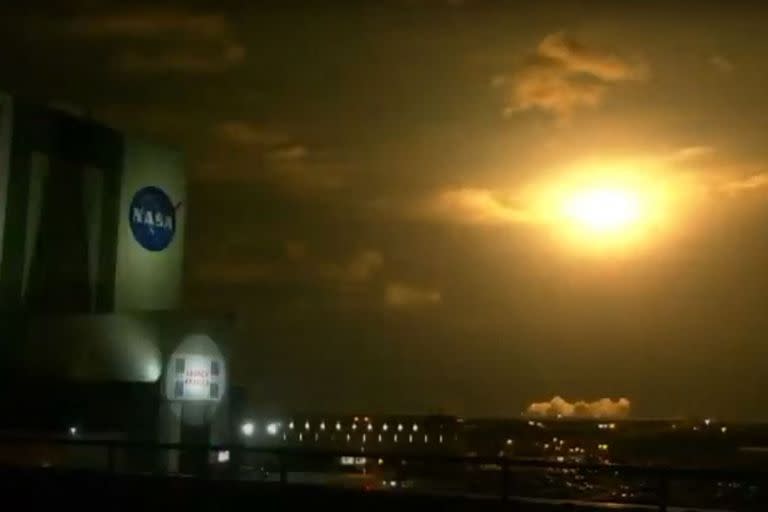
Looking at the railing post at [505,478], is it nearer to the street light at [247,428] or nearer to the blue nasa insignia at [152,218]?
the street light at [247,428]

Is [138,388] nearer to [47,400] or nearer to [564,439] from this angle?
[47,400]

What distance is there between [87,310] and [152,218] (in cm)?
416

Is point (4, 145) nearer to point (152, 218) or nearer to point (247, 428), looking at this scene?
point (152, 218)

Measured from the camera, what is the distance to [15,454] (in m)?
32.5

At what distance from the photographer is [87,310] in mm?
46281

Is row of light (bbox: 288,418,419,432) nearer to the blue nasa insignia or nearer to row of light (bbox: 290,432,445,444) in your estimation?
row of light (bbox: 290,432,445,444)

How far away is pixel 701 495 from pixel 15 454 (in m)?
16.7

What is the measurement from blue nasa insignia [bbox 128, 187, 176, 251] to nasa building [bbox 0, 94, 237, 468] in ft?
0.23

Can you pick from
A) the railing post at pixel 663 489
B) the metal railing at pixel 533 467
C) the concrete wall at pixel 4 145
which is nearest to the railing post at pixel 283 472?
the metal railing at pixel 533 467

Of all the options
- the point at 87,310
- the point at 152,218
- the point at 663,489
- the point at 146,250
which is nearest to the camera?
the point at 663,489

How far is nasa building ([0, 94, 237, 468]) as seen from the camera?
136 feet

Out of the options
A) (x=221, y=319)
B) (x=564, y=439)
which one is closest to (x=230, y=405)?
(x=221, y=319)

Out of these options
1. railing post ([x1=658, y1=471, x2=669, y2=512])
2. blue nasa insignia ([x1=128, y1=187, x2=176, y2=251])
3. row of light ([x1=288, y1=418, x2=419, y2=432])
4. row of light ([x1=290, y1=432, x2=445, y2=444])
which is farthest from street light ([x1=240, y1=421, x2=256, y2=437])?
row of light ([x1=288, y1=418, x2=419, y2=432])

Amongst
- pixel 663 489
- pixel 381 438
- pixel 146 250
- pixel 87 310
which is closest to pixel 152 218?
pixel 146 250
